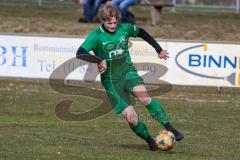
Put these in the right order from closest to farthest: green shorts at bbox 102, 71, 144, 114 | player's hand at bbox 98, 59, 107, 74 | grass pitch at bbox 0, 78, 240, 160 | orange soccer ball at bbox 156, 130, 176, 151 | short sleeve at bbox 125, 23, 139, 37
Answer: player's hand at bbox 98, 59, 107, 74
orange soccer ball at bbox 156, 130, 176, 151
grass pitch at bbox 0, 78, 240, 160
green shorts at bbox 102, 71, 144, 114
short sleeve at bbox 125, 23, 139, 37

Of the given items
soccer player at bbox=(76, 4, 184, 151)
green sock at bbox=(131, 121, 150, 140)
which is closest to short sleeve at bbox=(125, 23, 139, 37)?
soccer player at bbox=(76, 4, 184, 151)

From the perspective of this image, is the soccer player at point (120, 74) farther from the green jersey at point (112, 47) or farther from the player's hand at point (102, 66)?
the player's hand at point (102, 66)

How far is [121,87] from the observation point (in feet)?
35.9

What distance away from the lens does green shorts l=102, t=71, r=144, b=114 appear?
10859 mm

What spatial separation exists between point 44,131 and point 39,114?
2.75 m

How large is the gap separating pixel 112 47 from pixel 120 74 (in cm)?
40

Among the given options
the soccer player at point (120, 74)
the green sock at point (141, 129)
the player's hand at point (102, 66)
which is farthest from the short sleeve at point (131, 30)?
the green sock at point (141, 129)

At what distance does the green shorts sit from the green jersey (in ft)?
0.23

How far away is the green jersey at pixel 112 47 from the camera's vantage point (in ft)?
35.3

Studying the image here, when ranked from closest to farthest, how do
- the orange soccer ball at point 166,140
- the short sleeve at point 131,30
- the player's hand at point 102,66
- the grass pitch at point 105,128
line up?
the player's hand at point 102,66, the orange soccer ball at point 166,140, the grass pitch at point 105,128, the short sleeve at point 131,30

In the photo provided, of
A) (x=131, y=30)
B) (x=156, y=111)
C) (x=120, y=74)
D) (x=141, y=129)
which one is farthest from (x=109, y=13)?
(x=141, y=129)

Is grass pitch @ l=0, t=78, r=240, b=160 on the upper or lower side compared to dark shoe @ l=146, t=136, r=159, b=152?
lower

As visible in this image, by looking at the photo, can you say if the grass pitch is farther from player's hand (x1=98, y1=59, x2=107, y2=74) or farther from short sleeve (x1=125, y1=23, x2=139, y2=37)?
short sleeve (x1=125, y1=23, x2=139, y2=37)

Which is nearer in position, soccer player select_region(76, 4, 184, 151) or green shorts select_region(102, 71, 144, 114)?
soccer player select_region(76, 4, 184, 151)
